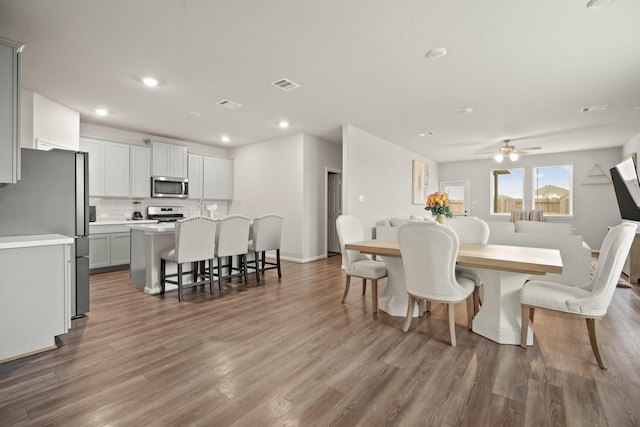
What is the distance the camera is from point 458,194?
32.2 feet

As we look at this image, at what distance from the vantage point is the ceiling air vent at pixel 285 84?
11.7 feet

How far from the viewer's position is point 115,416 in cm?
157

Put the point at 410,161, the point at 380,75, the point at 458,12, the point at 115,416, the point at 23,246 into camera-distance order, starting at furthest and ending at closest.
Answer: the point at 410,161, the point at 380,75, the point at 458,12, the point at 23,246, the point at 115,416

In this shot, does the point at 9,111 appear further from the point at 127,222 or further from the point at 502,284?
the point at 502,284

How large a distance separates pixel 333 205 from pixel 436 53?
4.70 metres

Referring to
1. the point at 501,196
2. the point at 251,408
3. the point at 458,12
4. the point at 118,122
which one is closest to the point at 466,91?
the point at 458,12

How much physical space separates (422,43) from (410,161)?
5628 mm

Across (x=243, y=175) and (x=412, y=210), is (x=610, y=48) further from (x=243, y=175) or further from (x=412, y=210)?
(x=243, y=175)

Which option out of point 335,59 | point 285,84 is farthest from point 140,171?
point 335,59

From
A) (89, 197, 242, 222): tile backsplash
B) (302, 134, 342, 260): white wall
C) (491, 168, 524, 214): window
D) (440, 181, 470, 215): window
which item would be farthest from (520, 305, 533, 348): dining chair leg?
(440, 181, 470, 215): window

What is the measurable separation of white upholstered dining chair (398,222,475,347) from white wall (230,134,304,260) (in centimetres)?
374

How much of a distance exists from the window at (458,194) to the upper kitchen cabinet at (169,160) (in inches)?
310

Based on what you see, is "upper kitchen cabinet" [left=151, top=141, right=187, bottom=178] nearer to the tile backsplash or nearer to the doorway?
the tile backsplash

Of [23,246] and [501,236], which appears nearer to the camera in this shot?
[23,246]
